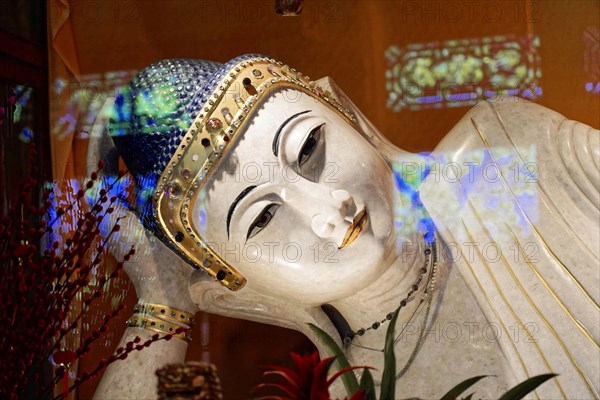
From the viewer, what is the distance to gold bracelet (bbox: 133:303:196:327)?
1636 millimetres

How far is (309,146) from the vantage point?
153cm

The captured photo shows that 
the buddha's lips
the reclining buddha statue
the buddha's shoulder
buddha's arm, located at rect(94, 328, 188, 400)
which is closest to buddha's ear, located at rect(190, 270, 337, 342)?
the reclining buddha statue

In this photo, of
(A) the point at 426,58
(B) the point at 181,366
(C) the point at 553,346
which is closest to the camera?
(B) the point at 181,366

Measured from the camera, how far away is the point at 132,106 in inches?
63.0

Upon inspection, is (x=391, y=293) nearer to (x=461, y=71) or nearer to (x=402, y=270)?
(x=402, y=270)

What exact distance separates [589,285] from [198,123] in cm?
72

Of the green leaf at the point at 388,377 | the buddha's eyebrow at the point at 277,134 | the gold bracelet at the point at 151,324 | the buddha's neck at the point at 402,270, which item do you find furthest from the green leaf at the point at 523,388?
the gold bracelet at the point at 151,324

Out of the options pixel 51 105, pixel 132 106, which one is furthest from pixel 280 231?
pixel 51 105

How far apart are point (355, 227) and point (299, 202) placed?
0.10 meters

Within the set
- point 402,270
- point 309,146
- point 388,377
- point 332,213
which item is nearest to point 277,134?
point 309,146

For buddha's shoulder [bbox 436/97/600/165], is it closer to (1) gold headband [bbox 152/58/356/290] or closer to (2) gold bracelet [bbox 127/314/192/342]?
(1) gold headband [bbox 152/58/356/290]

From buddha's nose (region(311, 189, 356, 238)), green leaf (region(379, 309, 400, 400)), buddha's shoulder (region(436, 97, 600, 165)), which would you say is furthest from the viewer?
buddha's shoulder (region(436, 97, 600, 165))

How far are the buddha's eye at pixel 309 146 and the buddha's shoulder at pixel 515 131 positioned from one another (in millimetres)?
269

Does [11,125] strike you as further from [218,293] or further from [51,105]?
[218,293]
